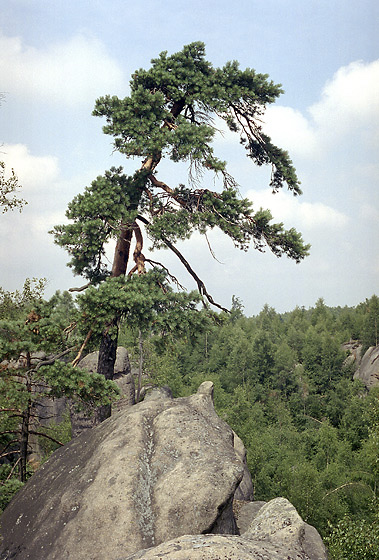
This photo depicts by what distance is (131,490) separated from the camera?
30.9 ft

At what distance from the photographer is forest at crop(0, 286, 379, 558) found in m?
13.6

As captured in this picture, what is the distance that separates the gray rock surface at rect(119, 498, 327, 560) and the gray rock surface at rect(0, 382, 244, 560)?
102 cm

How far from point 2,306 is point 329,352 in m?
58.2

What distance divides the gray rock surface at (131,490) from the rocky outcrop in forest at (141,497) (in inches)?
0.7

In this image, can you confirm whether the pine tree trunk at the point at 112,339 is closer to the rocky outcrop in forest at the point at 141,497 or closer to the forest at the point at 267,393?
the forest at the point at 267,393

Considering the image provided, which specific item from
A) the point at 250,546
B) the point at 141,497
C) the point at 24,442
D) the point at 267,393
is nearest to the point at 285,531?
the point at 141,497

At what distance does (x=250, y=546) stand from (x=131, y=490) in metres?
4.47

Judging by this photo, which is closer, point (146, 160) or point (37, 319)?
point (37, 319)

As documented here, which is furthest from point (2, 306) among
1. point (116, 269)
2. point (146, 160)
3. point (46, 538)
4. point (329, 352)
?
point (329, 352)

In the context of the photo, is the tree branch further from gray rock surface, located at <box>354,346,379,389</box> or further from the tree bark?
gray rock surface, located at <box>354,346,379,389</box>

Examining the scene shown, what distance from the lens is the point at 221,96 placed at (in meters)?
17.9

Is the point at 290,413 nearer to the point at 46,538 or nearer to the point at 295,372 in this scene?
the point at 295,372

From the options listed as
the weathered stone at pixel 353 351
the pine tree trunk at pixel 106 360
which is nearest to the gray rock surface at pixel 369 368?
the weathered stone at pixel 353 351

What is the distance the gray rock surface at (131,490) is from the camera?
8.91m
